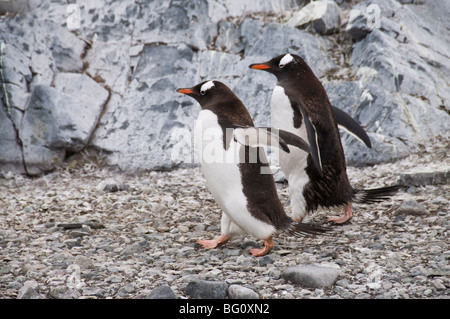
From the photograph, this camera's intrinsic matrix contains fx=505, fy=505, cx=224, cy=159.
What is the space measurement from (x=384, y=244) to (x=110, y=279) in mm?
1561

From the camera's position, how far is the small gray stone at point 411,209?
3.45 meters

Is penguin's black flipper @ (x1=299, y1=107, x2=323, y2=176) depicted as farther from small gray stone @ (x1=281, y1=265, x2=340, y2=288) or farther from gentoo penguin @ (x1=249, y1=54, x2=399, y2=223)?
small gray stone @ (x1=281, y1=265, x2=340, y2=288)

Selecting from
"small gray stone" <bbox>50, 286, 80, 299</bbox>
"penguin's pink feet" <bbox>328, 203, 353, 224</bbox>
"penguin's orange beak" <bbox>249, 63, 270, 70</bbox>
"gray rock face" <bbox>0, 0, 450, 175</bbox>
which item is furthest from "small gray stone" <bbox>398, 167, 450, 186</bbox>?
"small gray stone" <bbox>50, 286, 80, 299</bbox>

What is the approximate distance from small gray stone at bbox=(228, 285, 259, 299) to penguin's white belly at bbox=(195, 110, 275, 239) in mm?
590

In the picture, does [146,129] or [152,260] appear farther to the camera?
[146,129]

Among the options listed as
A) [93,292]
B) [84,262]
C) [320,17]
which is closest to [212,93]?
[84,262]

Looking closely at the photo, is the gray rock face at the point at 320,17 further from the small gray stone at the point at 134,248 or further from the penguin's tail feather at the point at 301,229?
the small gray stone at the point at 134,248

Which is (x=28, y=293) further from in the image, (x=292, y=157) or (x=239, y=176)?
(x=292, y=157)

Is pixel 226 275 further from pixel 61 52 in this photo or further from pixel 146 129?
pixel 61 52

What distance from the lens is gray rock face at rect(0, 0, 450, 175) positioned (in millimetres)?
5062

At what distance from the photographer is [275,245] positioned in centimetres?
303

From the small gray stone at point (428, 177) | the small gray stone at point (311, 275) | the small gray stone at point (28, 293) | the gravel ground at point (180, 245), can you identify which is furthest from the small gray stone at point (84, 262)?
the small gray stone at point (428, 177)

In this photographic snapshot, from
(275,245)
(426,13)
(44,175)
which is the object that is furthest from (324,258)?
(426,13)

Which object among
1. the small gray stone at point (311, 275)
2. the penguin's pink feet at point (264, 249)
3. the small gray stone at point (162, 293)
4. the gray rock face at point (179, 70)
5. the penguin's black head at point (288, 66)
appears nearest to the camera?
the small gray stone at point (162, 293)
